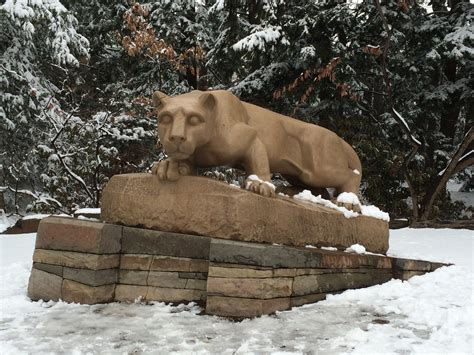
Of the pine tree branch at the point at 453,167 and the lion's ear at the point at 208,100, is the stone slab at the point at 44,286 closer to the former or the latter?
the lion's ear at the point at 208,100

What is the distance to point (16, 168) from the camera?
9.31 meters

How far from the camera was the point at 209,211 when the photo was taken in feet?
10.5

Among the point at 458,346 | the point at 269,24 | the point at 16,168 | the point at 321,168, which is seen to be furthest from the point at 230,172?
the point at 458,346

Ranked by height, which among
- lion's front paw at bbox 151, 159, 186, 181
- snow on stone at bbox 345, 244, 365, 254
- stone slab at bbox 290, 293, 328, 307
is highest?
lion's front paw at bbox 151, 159, 186, 181


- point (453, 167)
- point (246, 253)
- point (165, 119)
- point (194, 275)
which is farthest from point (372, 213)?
point (453, 167)

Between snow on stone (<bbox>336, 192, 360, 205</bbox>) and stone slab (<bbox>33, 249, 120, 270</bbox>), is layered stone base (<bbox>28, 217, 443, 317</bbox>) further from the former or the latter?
snow on stone (<bbox>336, 192, 360, 205</bbox>)

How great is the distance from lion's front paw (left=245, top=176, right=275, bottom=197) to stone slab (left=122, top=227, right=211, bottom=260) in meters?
0.49

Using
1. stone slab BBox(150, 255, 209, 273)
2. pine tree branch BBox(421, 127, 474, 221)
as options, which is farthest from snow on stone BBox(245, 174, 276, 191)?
pine tree branch BBox(421, 127, 474, 221)

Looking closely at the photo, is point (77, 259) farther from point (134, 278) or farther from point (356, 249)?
point (356, 249)

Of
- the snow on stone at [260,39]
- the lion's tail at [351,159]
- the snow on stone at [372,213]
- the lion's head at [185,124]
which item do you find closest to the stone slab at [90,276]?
the lion's head at [185,124]

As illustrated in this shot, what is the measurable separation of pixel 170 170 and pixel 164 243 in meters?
0.52

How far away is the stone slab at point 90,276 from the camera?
10.2 feet

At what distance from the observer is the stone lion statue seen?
3248 millimetres

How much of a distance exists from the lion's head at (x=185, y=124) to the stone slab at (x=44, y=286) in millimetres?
1191
